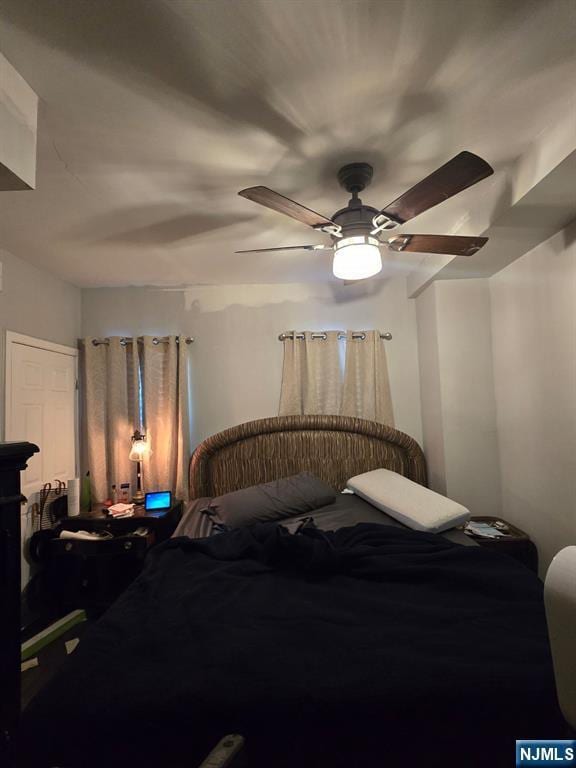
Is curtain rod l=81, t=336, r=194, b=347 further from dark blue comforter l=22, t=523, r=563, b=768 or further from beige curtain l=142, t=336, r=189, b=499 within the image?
dark blue comforter l=22, t=523, r=563, b=768

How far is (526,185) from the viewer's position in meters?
1.64

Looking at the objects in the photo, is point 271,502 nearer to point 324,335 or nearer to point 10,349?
point 324,335

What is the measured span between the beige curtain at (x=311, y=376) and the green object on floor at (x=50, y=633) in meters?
2.00

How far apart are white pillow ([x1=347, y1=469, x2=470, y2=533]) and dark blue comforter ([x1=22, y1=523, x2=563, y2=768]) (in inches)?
27.0

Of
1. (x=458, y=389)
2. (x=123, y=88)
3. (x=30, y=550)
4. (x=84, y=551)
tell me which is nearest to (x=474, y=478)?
(x=458, y=389)

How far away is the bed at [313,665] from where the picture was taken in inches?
35.4

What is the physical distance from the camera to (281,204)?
1495 millimetres

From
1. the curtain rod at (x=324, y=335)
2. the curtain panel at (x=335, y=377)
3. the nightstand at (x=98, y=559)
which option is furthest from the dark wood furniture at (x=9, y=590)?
the curtain rod at (x=324, y=335)

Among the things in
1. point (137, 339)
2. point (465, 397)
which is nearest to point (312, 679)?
point (465, 397)

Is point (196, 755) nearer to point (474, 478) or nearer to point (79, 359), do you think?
point (474, 478)

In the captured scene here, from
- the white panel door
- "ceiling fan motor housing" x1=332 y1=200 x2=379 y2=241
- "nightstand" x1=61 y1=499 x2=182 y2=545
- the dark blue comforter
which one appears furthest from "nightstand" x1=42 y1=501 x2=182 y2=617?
"ceiling fan motor housing" x1=332 y1=200 x2=379 y2=241

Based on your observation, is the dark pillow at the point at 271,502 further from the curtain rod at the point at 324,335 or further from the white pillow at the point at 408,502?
the curtain rod at the point at 324,335

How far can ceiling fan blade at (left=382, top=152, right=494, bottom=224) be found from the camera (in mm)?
1261

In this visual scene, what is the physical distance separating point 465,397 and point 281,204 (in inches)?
79.5
